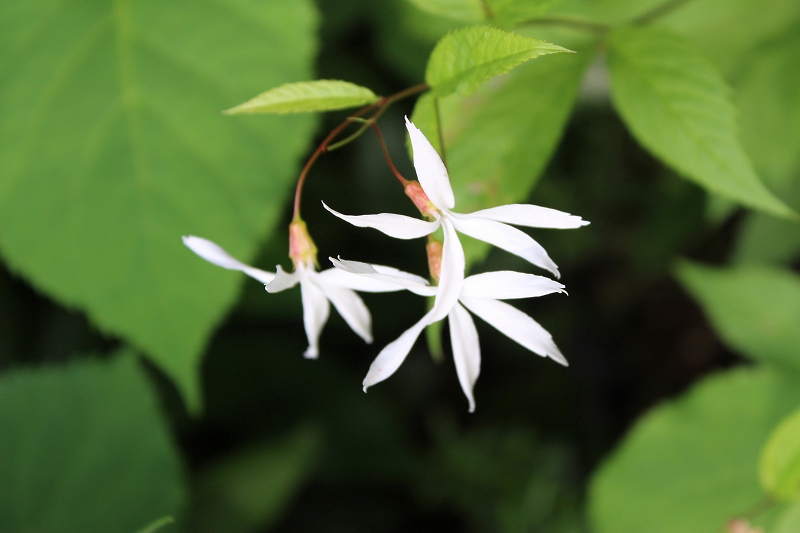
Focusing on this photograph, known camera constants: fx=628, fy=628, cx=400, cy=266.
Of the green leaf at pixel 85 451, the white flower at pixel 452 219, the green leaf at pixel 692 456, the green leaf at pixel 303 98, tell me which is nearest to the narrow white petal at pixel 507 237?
the white flower at pixel 452 219

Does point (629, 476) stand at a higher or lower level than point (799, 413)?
lower

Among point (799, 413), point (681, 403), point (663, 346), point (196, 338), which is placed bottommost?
point (663, 346)

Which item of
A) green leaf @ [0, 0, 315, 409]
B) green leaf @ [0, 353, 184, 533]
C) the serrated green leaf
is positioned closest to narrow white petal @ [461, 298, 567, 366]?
the serrated green leaf

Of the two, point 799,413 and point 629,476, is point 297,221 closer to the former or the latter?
point 799,413

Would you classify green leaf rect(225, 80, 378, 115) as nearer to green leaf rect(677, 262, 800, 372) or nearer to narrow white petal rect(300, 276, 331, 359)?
narrow white petal rect(300, 276, 331, 359)

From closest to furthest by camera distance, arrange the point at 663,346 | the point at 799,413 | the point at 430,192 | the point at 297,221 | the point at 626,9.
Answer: the point at 430,192 < the point at 297,221 < the point at 799,413 < the point at 626,9 < the point at 663,346

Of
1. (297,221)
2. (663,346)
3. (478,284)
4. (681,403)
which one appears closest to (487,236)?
(478,284)

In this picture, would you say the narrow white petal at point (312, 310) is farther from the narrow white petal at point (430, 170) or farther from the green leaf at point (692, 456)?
the green leaf at point (692, 456)
